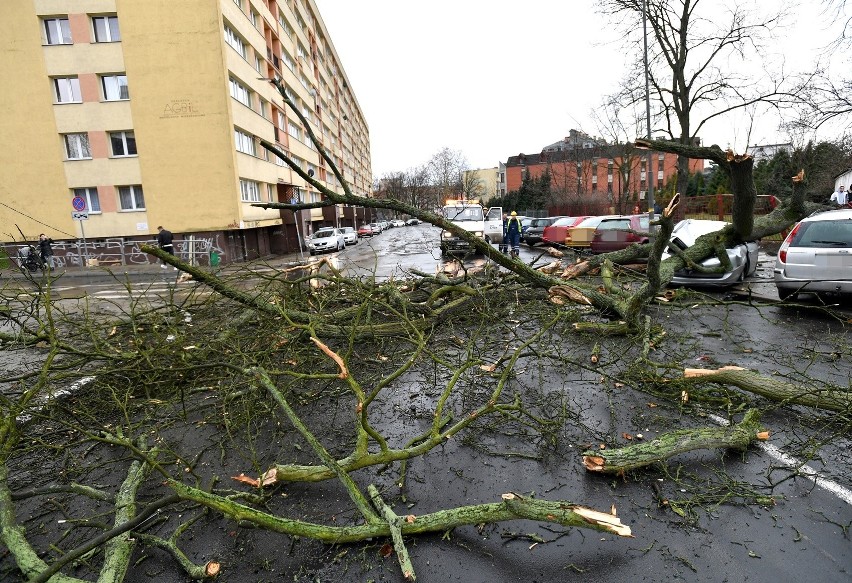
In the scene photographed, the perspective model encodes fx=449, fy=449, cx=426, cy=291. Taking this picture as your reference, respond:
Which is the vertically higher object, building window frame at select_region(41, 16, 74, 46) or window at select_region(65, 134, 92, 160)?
building window frame at select_region(41, 16, 74, 46)

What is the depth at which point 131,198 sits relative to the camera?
2200 centimetres

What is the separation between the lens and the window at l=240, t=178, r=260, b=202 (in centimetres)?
2362

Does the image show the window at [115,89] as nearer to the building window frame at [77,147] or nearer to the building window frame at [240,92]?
the building window frame at [77,147]

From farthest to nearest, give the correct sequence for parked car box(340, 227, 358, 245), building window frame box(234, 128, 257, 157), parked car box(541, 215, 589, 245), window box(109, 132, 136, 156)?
1. parked car box(340, 227, 358, 245)
2. building window frame box(234, 128, 257, 157)
3. window box(109, 132, 136, 156)
4. parked car box(541, 215, 589, 245)

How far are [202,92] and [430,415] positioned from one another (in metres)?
23.4

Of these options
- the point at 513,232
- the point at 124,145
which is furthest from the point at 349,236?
the point at 513,232

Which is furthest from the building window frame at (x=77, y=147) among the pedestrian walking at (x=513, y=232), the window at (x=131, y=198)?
the pedestrian walking at (x=513, y=232)

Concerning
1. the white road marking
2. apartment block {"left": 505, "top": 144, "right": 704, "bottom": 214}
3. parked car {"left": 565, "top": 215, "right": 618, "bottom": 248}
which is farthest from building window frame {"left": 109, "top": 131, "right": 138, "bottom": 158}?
the white road marking

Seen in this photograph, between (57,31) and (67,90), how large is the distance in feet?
8.67

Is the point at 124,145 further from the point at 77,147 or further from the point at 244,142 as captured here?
the point at 244,142

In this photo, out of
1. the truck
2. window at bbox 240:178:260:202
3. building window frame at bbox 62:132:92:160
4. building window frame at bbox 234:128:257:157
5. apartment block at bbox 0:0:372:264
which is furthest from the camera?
window at bbox 240:178:260:202

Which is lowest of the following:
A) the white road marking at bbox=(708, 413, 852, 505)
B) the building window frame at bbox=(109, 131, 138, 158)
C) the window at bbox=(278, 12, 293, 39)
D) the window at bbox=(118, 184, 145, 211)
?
the white road marking at bbox=(708, 413, 852, 505)

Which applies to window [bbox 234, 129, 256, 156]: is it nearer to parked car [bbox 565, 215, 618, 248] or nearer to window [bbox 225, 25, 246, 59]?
window [bbox 225, 25, 246, 59]

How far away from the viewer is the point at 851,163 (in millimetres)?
24203
